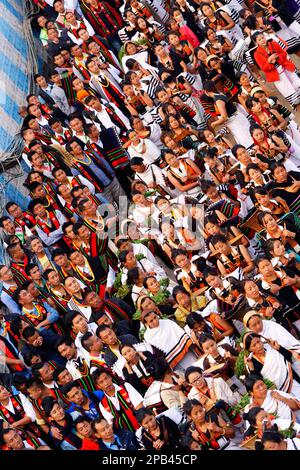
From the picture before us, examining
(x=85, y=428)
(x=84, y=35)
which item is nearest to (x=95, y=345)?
(x=85, y=428)

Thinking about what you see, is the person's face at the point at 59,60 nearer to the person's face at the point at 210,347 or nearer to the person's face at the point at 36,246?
the person's face at the point at 36,246

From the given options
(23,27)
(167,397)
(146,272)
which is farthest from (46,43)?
(167,397)

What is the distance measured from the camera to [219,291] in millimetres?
9461

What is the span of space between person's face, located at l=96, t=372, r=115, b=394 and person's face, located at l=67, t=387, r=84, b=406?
16 cm

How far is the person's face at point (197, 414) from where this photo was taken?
8.09 m

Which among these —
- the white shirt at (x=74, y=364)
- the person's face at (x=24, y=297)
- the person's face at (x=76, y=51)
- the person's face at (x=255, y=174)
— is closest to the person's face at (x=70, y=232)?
the person's face at (x=24, y=297)

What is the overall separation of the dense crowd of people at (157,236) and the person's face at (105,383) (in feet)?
0.04

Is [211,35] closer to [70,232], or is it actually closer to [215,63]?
[215,63]

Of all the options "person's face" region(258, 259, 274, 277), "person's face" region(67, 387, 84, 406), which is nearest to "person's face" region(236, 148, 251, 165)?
"person's face" region(258, 259, 274, 277)

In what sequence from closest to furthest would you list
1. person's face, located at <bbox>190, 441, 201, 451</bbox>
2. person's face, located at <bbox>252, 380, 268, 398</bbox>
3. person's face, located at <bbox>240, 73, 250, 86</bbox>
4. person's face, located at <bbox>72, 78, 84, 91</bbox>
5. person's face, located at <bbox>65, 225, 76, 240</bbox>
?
person's face, located at <bbox>190, 441, 201, 451</bbox> → person's face, located at <bbox>252, 380, 268, 398</bbox> → person's face, located at <bbox>65, 225, 76, 240</bbox> → person's face, located at <bbox>240, 73, 250, 86</bbox> → person's face, located at <bbox>72, 78, 84, 91</bbox>

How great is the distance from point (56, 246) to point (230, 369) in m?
3.16

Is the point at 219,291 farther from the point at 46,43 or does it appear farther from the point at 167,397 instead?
the point at 46,43

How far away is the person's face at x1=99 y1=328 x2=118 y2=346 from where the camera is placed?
9.17 m

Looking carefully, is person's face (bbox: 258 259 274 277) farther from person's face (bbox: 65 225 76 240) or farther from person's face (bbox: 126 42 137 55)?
person's face (bbox: 126 42 137 55)
